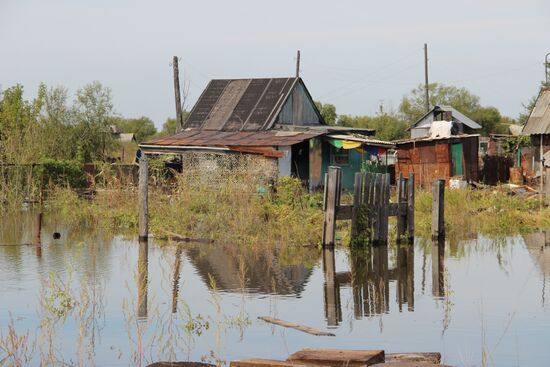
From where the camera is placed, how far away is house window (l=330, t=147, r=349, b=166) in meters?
36.2

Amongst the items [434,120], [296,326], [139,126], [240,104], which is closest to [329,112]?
[434,120]

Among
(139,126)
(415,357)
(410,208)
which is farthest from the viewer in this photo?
(139,126)

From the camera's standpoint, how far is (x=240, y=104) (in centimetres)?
3912

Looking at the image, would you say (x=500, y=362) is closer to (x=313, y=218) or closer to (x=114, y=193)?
(x=313, y=218)

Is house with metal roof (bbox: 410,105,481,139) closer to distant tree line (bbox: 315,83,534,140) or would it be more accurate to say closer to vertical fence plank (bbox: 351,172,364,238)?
distant tree line (bbox: 315,83,534,140)

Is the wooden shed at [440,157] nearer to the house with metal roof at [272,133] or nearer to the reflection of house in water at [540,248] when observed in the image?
the house with metal roof at [272,133]

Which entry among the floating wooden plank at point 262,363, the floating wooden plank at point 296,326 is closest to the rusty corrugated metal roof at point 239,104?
the floating wooden plank at point 296,326

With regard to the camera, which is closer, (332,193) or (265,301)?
(265,301)

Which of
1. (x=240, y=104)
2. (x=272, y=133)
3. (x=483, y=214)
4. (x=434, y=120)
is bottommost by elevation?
(x=483, y=214)

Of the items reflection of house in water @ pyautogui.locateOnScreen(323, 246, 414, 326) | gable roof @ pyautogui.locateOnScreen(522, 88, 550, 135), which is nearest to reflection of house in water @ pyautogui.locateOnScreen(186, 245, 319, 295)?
reflection of house in water @ pyautogui.locateOnScreen(323, 246, 414, 326)

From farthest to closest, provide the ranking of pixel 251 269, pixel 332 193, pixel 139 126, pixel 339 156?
1. pixel 139 126
2. pixel 339 156
3. pixel 332 193
4. pixel 251 269

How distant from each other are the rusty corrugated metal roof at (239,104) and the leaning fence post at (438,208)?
17.7 meters

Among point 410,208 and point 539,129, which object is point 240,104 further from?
point 410,208

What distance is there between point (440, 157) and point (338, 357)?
3004cm
